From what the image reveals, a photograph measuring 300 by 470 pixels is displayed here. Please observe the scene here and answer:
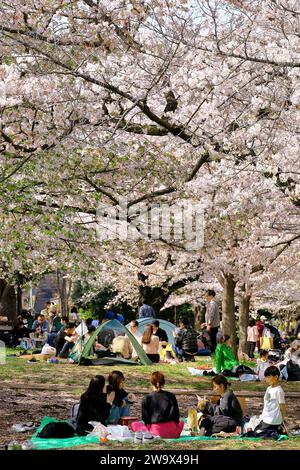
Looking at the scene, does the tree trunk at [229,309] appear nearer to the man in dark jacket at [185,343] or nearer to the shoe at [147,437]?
the man in dark jacket at [185,343]

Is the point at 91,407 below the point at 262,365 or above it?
below

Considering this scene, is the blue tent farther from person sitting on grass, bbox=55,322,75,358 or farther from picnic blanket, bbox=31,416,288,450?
picnic blanket, bbox=31,416,288,450

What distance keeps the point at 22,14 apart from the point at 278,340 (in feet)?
82.0

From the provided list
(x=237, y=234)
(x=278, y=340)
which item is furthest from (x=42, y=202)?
(x=278, y=340)

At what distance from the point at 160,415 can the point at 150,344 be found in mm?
10272

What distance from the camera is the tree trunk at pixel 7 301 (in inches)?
1215

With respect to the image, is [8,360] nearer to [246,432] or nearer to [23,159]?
[23,159]

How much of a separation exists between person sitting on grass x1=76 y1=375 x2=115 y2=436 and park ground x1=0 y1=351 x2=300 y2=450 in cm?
67

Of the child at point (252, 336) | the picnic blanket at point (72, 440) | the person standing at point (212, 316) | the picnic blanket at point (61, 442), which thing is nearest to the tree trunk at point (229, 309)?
the person standing at point (212, 316)

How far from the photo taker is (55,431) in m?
9.63

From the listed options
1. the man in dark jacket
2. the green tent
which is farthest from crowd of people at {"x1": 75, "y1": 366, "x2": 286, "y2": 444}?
the man in dark jacket

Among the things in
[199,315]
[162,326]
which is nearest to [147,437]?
[162,326]

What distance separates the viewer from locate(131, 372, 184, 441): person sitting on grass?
9727mm

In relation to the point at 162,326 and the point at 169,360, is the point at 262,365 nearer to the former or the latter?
the point at 169,360
